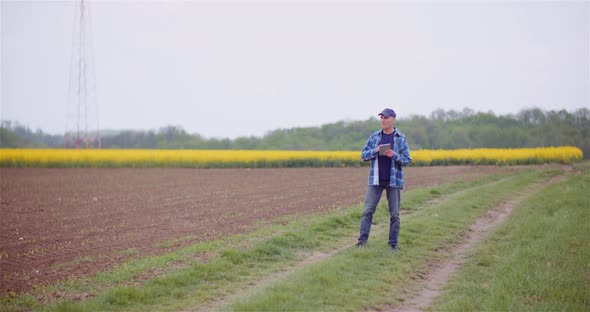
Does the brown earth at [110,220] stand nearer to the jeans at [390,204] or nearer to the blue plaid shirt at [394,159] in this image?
the jeans at [390,204]

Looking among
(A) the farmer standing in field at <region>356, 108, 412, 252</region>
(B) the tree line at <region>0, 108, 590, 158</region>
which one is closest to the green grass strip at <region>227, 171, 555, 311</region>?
(A) the farmer standing in field at <region>356, 108, 412, 252</region>

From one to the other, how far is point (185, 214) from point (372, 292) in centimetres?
854

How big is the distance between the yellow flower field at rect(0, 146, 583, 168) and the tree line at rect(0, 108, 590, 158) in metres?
3.56

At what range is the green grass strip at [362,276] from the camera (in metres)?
5.70

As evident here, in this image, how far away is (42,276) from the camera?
720cm

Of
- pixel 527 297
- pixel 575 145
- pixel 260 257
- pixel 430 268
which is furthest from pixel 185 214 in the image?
pixel 575 145

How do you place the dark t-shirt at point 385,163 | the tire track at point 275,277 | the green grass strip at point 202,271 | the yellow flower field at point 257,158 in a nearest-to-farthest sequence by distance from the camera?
1. the tire track at point 275,277
2. the green grass strip at point 202,271
3. the dark t-shirt at point 385,163
4. the yellow flower field at point 257,158

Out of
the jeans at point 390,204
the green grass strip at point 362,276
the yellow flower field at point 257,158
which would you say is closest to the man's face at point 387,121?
the jeans at point 390,204

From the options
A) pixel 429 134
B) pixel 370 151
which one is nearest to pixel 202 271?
pixel 370 151

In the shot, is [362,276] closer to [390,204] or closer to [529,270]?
[390,204]

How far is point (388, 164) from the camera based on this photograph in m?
8.34

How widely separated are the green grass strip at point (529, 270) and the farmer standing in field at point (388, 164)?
152 centimetres

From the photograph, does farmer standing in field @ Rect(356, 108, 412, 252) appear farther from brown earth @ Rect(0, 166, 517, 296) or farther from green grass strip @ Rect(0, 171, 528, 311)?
brown earth @ Rect(0, 166, 517, 296)

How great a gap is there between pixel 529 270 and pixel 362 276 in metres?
2.36
